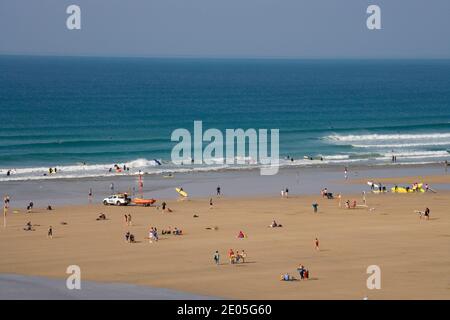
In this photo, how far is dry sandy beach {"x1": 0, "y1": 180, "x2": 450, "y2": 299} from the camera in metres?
33.6

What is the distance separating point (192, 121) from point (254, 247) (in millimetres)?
64648

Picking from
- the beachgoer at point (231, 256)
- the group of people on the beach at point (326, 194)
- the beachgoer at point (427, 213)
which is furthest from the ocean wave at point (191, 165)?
the beachgoer at point (231, 256)

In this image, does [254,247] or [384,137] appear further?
[384,137]

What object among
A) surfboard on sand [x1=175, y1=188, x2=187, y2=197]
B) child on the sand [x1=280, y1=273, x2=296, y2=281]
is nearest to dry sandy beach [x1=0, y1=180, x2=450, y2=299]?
child on the sand [x1=280, y1=273, x2=296, y2=281]

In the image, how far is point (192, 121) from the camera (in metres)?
105

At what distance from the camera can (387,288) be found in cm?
3250

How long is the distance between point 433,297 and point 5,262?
17.1 metres

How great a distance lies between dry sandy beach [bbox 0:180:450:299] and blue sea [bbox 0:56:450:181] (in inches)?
700

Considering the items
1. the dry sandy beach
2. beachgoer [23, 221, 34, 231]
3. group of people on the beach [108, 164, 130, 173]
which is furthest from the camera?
group of people on the beach [108, 164, 130, 173]

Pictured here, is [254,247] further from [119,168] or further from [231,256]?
[119,168]

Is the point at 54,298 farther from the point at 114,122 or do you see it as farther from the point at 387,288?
the point at 114,122

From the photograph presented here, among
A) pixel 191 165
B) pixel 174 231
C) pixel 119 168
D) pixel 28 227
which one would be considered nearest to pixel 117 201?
pixel 28 227

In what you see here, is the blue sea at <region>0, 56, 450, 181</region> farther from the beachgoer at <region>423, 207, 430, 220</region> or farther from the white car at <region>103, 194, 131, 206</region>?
the beachgoer at <region>423, 207, 430, 220</region>

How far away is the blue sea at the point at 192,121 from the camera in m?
73.9
